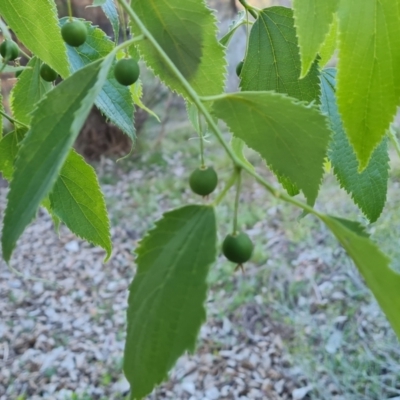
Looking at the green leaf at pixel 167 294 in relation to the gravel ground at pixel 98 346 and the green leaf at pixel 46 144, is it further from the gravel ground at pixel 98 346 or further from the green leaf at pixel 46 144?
the gravel ground at pixel 98 346

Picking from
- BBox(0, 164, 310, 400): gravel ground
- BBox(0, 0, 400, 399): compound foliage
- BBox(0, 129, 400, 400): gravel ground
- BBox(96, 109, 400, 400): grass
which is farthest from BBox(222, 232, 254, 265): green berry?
BBox(0, 129, 400, 400): gravel ground

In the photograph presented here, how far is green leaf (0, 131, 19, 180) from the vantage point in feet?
2.34

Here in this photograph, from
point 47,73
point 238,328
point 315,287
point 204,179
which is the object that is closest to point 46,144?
point 204,179

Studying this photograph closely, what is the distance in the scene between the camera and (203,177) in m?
0.40

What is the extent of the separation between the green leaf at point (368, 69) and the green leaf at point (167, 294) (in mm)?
178

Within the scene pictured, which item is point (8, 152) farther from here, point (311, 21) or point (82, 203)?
point (311, 21)

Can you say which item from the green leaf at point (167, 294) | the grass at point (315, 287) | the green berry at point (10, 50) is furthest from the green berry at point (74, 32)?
the grass at point (315, 287)

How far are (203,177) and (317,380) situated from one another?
1.91 meters

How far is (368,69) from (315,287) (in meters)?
2.23

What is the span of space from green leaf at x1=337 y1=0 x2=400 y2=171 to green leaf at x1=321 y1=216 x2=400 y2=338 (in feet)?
0.45

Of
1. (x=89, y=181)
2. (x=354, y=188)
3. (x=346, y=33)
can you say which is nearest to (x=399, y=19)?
(x=346, y=33)

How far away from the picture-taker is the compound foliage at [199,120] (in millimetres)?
338

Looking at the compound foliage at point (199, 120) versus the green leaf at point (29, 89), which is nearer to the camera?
the compound foliage at point (199, 120)

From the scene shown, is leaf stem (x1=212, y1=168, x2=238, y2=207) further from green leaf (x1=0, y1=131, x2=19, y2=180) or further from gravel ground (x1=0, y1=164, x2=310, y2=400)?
gravel ground (x1=0, y1=164, x2=310, y2=400)
